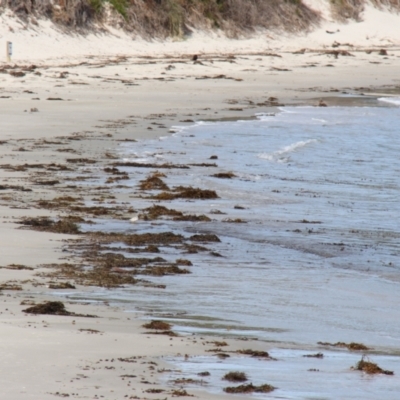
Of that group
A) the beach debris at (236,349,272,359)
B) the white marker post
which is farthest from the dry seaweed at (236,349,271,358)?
the white marker post

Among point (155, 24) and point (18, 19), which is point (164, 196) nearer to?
point (18, 19)

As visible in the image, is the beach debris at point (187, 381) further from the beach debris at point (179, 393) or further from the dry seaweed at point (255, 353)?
the dry seaweed at point (255, 353)

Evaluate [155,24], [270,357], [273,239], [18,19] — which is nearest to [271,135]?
[273,239]

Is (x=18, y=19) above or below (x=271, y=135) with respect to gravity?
above

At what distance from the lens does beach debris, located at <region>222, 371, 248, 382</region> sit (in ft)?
14.3

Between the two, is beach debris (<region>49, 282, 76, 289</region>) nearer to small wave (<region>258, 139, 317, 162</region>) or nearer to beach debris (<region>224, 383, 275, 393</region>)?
beach debris (<region>224, 383, 275, 393</region>)

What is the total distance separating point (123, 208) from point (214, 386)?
508 centimetres

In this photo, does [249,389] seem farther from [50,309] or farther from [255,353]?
[50,309]

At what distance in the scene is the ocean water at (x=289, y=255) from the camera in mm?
5047

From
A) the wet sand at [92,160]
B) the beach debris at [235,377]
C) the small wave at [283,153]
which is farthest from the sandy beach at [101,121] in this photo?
the small wave at [283,153]

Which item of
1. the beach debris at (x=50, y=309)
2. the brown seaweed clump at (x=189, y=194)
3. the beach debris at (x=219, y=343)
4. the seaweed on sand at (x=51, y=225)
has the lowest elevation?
the brown seaweed clump at (x=189, y=194)

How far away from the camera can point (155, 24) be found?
31.9 m

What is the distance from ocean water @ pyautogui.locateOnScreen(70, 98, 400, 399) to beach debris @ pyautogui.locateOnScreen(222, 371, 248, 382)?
0.11 metres

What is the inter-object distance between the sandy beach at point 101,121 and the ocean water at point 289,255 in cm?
34
